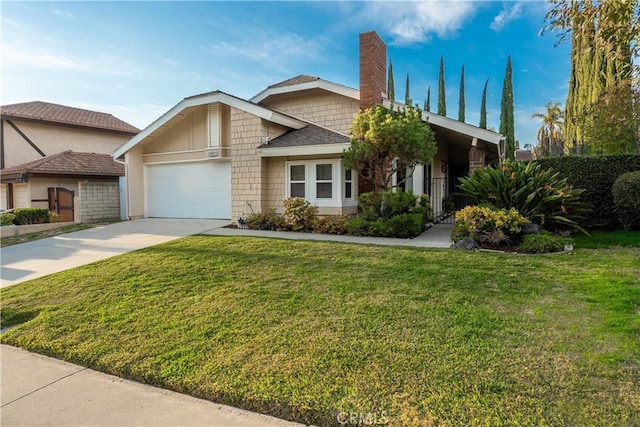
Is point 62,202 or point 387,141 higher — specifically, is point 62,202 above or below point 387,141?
below

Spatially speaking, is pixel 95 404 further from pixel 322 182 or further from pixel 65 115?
pixel 65 115

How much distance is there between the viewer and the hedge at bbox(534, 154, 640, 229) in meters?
10.2

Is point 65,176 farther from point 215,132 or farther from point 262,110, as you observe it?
point 262,110

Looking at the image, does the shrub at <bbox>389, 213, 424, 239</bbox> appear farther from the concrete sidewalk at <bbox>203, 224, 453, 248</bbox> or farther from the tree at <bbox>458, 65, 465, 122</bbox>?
the tree at <bbox>458, 65, 465, 122</bbox>

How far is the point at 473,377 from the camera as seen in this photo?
313 centimetres

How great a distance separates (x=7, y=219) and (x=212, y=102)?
29.8ft

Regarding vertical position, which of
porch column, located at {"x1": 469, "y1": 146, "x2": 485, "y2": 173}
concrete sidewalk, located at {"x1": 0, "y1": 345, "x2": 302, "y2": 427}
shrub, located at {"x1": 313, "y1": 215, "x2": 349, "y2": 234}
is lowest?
concrete sidewalk, located at {"x1": 0, "y1": 345, "x2": 302, "y2": 427}

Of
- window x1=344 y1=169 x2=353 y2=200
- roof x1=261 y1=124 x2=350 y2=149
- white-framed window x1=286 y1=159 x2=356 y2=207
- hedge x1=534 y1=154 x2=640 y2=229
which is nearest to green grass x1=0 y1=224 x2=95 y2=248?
roof x1=261 y1=124 x2=350 y2=149

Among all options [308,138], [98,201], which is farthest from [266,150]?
[98,201]

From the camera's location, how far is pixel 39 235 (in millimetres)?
13070

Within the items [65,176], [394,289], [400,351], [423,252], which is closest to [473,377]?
[400,351]

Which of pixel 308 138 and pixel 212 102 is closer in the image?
pixel 308 138

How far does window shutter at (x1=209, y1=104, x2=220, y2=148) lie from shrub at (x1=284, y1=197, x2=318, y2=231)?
4.87 meters

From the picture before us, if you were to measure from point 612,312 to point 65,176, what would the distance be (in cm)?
2274
